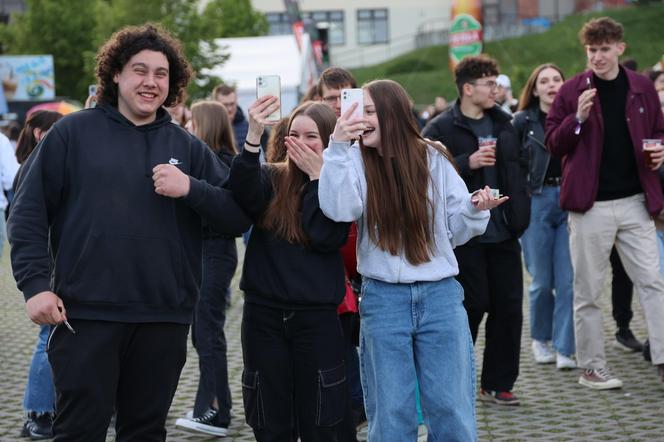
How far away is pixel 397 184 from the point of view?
16.5 feet

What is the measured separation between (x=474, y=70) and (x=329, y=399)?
305 cm

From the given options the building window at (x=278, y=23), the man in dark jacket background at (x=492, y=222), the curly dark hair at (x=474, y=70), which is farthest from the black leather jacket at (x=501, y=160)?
the building window at (x=278, y=23)

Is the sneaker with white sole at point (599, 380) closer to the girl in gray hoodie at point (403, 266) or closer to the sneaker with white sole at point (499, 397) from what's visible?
the sneaker with white sole at point (499, 397)

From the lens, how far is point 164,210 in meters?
4.68

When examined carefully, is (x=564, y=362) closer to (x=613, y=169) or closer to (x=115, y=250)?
(x=613, y=169)

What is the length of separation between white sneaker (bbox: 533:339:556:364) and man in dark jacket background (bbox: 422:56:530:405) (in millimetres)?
1333

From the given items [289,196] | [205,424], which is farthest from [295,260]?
[205,424]

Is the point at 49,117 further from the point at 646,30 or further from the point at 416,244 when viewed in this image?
the point at 646,30

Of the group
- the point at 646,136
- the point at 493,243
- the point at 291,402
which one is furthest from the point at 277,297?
the point at 646,136

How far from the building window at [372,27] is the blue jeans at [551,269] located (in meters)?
77.6

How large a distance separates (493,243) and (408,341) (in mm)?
2608

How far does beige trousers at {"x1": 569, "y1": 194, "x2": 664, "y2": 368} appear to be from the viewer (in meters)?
7.75

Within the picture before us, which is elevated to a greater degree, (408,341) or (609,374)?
(408,341)

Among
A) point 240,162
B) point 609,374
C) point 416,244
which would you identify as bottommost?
point 609,374
